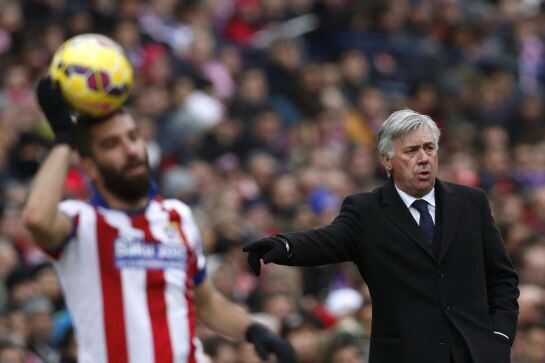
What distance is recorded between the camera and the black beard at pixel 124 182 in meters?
5.77

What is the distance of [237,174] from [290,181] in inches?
22.2

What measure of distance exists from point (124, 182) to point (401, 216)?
136 centimetres

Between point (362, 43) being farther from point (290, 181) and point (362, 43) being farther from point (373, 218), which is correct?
point (373, 218)

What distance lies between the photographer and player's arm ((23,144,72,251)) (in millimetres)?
5457

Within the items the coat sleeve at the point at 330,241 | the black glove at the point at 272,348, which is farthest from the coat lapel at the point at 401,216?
the black glove at the point at 272,348

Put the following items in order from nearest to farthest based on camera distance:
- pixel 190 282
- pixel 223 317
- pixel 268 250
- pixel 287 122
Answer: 1. pixel 268 250
2. pixel 190 282
3. pixel 223 317
4. pixel 287 122

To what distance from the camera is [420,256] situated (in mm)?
5117

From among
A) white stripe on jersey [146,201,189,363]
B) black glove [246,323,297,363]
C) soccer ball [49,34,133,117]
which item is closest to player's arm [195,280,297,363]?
black glove [246,323,297,363]

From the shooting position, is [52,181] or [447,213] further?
[52,181]

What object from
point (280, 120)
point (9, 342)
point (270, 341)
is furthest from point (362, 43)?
point (270, 341)

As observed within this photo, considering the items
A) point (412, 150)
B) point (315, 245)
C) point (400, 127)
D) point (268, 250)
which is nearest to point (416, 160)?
point (412, 150)

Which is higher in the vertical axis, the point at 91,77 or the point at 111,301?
the point at 91,77

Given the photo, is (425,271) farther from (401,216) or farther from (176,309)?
(176,309)

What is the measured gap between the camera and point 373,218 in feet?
17.2
